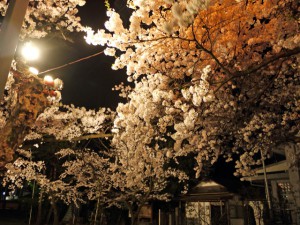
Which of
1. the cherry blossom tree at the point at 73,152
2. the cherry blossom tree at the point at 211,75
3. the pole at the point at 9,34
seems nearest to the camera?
the pole at the point at 9,34

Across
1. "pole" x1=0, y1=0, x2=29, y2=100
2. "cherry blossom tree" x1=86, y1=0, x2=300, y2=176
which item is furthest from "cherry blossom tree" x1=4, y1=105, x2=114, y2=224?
"pole" x1=0, y1=0, x2=29, y2=100

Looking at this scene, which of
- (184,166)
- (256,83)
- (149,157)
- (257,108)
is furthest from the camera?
(184,166)

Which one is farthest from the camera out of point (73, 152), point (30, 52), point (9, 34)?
point (73, 152)

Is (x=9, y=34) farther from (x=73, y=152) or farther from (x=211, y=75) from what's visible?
(x=73, y=152)

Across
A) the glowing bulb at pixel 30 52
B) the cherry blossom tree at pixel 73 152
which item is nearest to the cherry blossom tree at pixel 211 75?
the glowing bulb at pixel 30 52

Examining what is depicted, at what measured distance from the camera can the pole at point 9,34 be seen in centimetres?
433

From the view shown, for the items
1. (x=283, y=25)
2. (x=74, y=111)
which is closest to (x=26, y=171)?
(x=74, y=111)

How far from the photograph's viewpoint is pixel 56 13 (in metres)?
9.58

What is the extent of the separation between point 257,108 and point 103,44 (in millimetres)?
5695

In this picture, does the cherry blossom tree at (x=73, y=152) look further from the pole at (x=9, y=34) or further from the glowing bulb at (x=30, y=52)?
the pole at (x=9, y=34)

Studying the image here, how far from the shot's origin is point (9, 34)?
449 centimetres

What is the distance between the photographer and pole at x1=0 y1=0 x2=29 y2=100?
433 centimetres

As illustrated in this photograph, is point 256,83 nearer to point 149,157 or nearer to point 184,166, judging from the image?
point 149,157

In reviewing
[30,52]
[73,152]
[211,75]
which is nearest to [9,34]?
[30,52]
